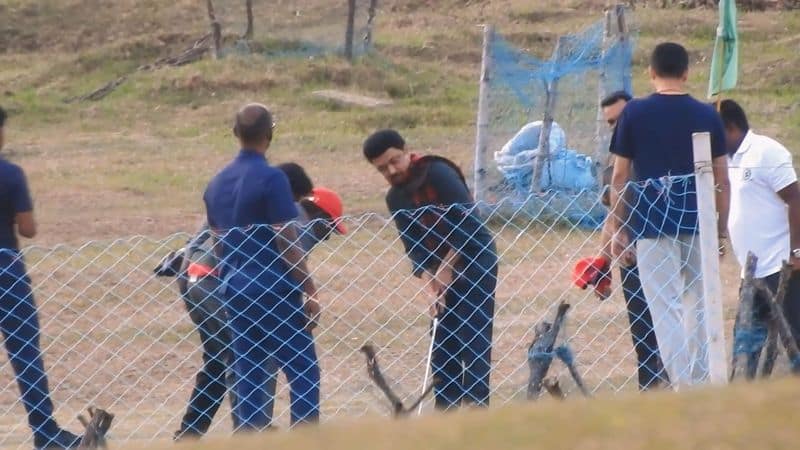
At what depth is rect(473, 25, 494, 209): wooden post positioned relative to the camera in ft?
40.0

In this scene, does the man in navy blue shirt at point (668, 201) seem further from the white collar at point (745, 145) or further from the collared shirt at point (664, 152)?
the white collar at point (745, 145)

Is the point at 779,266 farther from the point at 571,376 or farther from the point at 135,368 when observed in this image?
the point at 135,368

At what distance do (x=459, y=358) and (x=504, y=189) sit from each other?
6.12 meters

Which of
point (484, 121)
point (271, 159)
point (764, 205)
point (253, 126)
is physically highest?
point (253, 126)

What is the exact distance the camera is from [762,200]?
658 centimetres

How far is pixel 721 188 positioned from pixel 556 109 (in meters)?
6.57

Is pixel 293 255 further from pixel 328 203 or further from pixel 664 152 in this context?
pixel 664 152

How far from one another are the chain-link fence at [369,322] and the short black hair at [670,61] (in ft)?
1.61

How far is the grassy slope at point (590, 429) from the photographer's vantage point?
10.0ft

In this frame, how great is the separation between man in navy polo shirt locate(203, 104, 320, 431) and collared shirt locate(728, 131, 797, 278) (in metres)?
1.92

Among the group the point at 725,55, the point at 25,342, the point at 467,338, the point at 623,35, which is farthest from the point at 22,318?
the point at 623,35

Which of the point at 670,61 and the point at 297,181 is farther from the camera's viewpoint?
the point at 297,181

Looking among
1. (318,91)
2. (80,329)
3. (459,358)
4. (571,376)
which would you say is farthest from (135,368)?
(318,91)

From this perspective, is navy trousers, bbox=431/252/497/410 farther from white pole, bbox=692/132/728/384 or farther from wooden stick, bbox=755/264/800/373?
wooden stick, bbox=755/264/800/373
